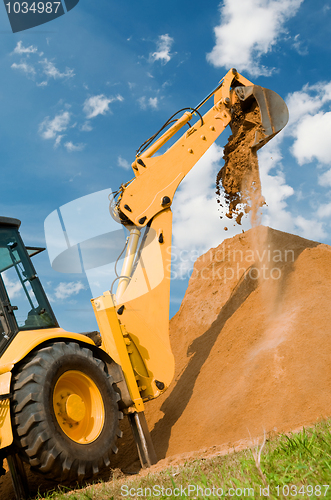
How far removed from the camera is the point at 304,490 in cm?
238

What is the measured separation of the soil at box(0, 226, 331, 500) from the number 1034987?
2.21 metres

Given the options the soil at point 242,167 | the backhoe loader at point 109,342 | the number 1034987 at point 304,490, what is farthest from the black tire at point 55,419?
the soil at point 242,167

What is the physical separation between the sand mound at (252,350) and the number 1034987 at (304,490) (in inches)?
109

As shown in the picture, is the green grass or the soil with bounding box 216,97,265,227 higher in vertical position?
the soil with bounding box 216,97,265,227

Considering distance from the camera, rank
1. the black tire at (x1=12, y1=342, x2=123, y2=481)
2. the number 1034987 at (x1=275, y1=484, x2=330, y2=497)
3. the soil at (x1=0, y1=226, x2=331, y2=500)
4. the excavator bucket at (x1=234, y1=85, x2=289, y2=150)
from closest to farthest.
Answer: the number 1034987 at (x1=275, y1=484, x2=330, y2=497) → the black tire at (x1=12, y1=342, x2=123, y2=481) → the soil at (x1=0, y1=226, x2=331, y2=500) → the excavator bucket at (x1=234, y1=85, x2=289, y2=150)

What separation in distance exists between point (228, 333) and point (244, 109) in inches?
175

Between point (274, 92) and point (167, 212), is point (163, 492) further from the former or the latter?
point (274, 92)

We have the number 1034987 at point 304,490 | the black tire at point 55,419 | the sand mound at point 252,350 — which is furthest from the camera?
the sand mound at point 252,350

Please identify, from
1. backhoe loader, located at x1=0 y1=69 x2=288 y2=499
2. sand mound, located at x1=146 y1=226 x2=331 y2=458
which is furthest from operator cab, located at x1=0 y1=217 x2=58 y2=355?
sand mound, located at x1=146 y1=226 x2=331 y2=458

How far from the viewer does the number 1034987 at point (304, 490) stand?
7.63 ft

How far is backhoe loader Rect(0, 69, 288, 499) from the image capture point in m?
3.93

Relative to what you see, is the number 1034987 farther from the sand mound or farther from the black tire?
the sand mound

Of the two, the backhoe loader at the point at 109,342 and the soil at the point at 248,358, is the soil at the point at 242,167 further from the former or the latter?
the soil at the point at 248,358

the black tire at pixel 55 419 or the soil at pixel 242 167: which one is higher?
the soil at pixel 242 167
